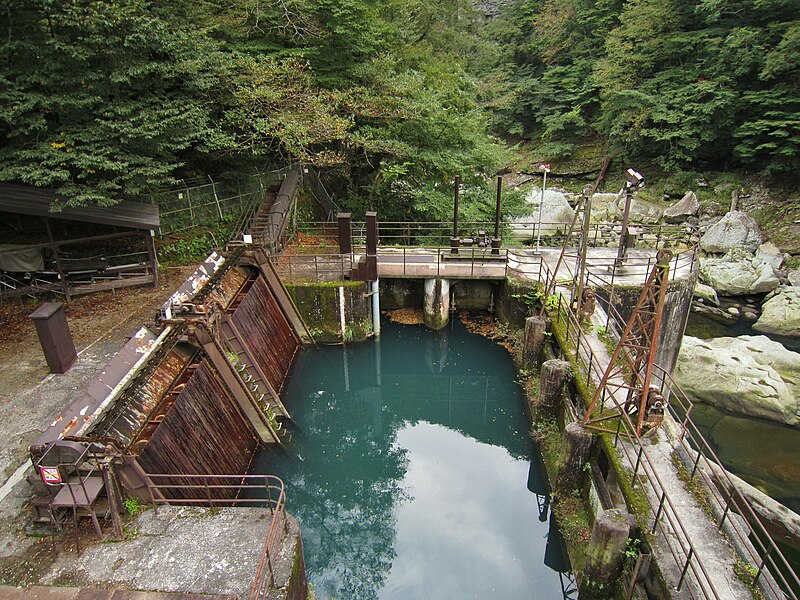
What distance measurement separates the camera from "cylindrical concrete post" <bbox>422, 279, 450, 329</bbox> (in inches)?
672

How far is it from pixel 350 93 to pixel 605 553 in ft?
54.7

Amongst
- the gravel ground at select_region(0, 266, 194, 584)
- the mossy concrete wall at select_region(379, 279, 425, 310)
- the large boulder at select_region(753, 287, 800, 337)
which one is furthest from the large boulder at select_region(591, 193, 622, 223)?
the gravel ground at select_region(0, 266, 194, 584)

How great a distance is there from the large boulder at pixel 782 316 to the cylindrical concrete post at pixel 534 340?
1224 cm

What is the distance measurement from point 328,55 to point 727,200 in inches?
976

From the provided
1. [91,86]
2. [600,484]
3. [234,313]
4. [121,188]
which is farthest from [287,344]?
[600,484]

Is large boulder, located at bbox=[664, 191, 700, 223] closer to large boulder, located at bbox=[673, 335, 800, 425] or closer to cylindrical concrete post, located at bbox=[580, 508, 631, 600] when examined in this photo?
large boulder, located at bbox=[673, 335, 800, 425]

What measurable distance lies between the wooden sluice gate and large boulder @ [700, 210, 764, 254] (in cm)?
2386

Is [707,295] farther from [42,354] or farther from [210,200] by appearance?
Result: [42,354]

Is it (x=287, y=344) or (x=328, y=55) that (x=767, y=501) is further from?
(x=328, y=55)

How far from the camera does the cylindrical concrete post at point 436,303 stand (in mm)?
17062

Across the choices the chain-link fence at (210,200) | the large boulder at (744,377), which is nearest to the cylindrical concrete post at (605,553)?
the large boulder at (744,377)

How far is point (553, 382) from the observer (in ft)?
37.6

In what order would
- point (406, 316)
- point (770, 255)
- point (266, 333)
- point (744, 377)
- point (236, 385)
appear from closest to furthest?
point (236, 385)
point (266, 333)
point (744, 377)
point (406, 316)
point (770, 255)

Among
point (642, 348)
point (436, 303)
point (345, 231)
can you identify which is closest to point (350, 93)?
point (345, 231)
